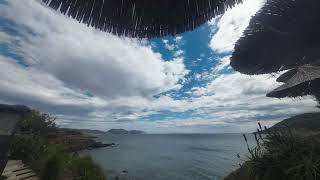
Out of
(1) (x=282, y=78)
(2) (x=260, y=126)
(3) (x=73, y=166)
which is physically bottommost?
(3) (x=73, y=166)

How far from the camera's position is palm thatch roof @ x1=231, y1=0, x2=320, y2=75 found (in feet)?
12.4

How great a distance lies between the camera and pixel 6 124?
359 inches

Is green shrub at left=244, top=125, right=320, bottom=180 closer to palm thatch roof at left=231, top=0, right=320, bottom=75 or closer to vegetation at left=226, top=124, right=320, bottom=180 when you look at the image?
vegetation at left=226, top=124, right=320, bottom=180

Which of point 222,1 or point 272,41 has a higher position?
point 272,41

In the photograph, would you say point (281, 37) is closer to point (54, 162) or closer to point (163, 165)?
point (54, 162)

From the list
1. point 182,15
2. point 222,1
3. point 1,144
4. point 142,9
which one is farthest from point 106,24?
point 1,144

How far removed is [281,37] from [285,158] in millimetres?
3807

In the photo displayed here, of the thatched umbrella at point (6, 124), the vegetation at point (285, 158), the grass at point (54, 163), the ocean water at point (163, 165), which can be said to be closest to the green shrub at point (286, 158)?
the vegetation at point (285, 158)

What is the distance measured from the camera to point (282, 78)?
16.3 feet

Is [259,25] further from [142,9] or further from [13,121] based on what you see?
[13,121]

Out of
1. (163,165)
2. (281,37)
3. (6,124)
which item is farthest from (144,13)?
(163,165)

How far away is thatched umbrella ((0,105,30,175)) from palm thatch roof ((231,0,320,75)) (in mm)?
8806

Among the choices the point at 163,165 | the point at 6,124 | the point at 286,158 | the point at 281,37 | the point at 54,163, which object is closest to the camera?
the point at 281,37

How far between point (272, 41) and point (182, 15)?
2.68 metres
